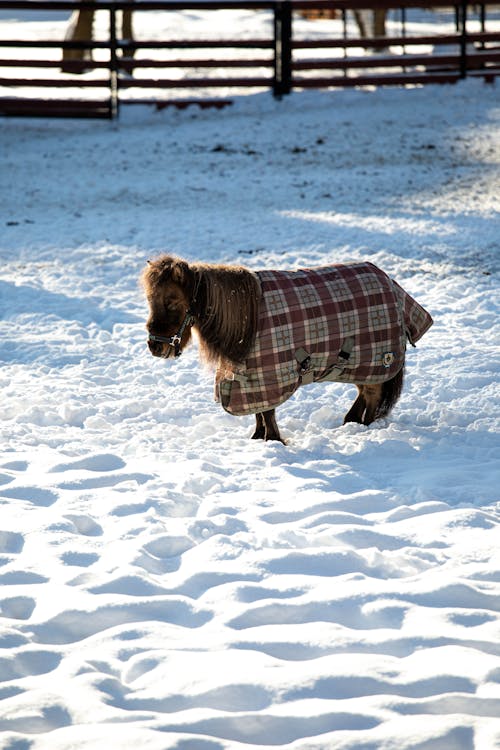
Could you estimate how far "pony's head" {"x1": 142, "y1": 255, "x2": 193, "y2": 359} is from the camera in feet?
16.2

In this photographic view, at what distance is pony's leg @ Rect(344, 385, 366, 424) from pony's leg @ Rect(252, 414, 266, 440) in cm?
62

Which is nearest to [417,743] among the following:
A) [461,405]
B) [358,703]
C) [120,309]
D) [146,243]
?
[358,703]

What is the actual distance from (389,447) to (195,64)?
461 inches

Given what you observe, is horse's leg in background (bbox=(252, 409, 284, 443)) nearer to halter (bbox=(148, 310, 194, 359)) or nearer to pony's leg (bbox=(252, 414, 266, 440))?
pony's leg (bbox=(252, 414, 266, 440))

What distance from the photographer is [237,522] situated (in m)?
4.54

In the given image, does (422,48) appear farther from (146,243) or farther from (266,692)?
(266,692)

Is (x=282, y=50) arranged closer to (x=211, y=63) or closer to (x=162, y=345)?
(x=211, y=63)

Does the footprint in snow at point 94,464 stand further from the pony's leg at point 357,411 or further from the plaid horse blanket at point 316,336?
the pony's leg at point 357,411

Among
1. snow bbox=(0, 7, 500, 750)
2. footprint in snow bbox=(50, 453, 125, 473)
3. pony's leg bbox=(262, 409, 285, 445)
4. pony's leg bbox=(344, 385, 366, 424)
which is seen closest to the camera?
snow bbox=(0, 7, 500, 750)

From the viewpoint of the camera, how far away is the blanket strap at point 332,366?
17.5 feet

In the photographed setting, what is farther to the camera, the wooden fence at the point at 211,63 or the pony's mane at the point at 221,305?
the wooden fence at the point at 211,63

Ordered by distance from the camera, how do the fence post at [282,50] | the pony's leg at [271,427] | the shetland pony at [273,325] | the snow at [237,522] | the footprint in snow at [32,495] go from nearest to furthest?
the snow at [237,522] < the footprint in snow at [32,495] < the shetland pony at [273,325] < the pony's leg at [271,427] < the fence post at [282,50]

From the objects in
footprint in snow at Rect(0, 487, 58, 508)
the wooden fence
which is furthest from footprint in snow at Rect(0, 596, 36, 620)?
the wooden fence

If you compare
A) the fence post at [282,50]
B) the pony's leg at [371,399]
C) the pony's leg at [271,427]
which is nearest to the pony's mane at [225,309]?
the pony's leg at [271,427]
